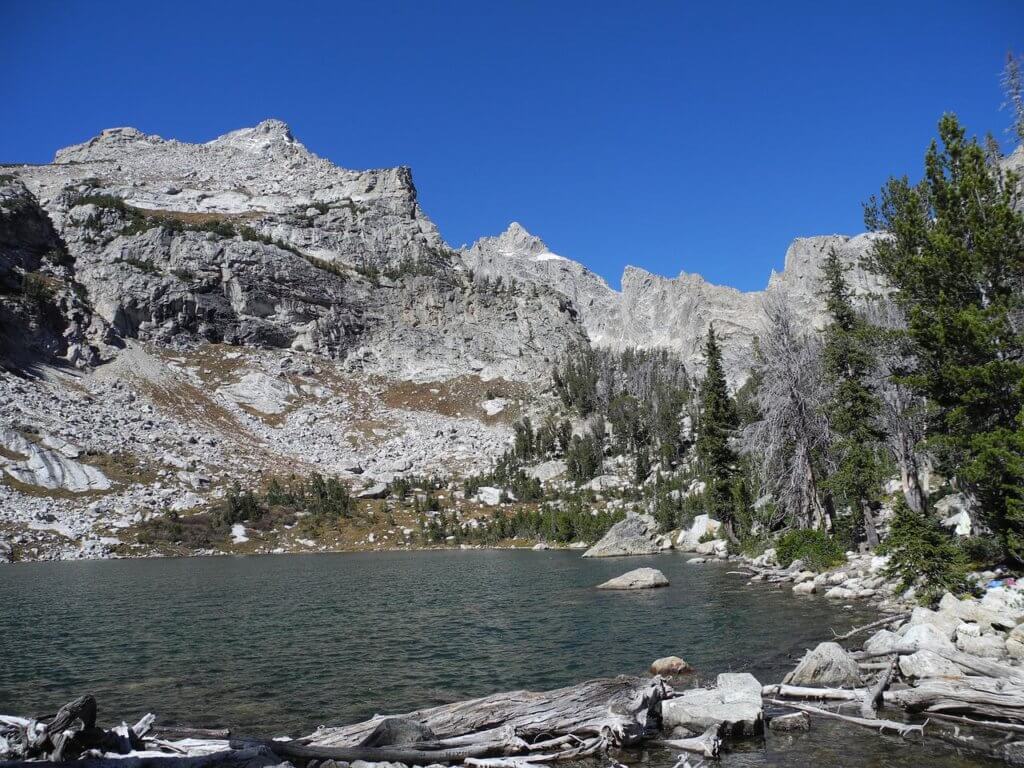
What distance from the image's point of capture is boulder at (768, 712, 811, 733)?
11656 mm

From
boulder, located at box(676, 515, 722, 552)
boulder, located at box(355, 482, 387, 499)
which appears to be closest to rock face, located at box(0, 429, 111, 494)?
boulder, located at box(355, 482, 387, 499)

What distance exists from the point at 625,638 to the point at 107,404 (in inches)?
4651

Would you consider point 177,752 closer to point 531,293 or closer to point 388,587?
point 388,587

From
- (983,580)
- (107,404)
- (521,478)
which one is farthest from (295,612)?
(107,404)

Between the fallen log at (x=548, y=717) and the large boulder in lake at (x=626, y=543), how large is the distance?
54322mm

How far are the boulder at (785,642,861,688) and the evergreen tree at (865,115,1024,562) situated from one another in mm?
9664

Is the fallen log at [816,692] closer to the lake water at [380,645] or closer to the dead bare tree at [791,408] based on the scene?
the lake water at [380,645]

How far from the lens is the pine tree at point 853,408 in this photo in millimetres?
31953

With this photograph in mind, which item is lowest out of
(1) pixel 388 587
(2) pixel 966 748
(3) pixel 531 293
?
(1) pixel 388 587

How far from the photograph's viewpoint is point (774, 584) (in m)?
33.5

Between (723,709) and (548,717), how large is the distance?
3.50 m

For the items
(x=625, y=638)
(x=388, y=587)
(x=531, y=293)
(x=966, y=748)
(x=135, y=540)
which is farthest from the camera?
(x=531, y=293)

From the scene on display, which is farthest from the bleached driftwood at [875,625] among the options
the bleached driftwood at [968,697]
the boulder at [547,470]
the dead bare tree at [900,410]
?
the boulder at [547,470]

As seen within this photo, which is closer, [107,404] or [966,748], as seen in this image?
[966,748]
